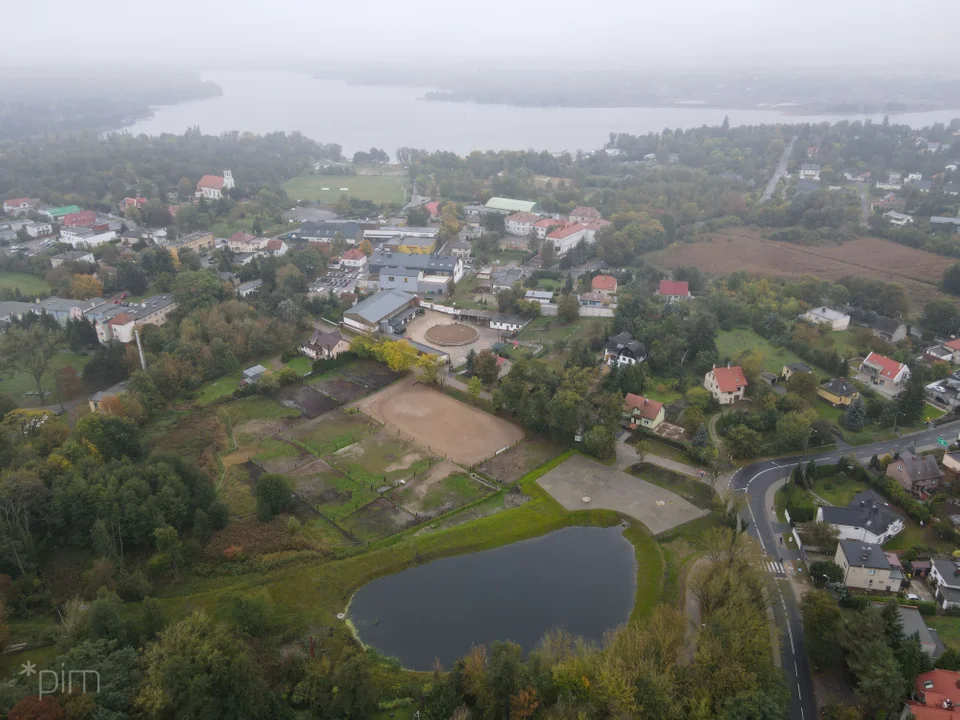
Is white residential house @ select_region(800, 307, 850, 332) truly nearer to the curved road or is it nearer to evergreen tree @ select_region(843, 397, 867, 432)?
the curved road

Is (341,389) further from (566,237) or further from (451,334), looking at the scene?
(566,237)

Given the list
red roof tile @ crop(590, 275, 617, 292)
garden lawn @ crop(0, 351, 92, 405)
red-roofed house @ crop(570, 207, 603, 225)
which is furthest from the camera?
red-roofed house @ crop(570, 207, 603, 225)

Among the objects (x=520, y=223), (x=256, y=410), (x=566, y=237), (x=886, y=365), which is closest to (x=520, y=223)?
(x=520, y=223)

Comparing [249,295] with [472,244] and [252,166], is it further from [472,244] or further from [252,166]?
[252,166]

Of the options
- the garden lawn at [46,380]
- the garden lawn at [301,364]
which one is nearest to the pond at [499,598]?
the garden lawn at [301,364]

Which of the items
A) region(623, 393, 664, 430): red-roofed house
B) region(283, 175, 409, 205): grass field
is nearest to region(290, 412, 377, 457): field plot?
region(623, 393, 664, 430): red-roofed house

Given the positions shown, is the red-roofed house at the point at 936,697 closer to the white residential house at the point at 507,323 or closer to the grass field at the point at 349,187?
the white residential house at the point at 507,323
